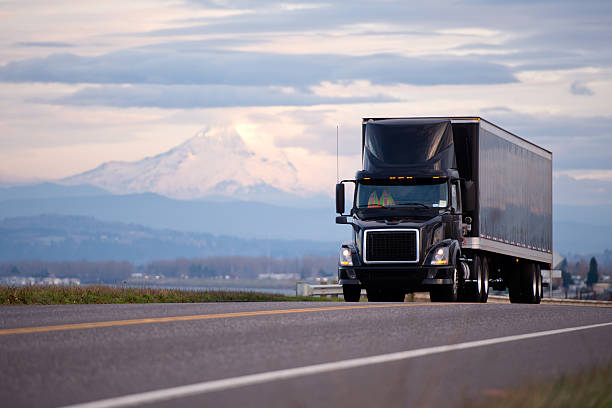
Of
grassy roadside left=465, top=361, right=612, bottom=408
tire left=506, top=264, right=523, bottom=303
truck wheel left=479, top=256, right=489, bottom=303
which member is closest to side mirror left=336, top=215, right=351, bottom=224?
truck wheel left=479, top=256, right=489, bottom=303

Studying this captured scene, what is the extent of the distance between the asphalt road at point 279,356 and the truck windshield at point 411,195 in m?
7.64

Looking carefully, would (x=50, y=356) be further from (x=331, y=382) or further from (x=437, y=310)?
(x=437, y=310)

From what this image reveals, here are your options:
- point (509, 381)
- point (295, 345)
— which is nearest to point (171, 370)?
point (295, 345)

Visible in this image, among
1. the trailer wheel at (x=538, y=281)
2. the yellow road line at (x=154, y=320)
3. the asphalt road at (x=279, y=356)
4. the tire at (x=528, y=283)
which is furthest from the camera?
the trailer wheel at (x=538, y=281)

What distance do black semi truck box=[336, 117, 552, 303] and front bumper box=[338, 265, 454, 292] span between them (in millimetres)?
22

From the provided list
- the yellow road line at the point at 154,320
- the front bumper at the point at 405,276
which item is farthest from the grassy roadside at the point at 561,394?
the front bumper at the point at 405,276

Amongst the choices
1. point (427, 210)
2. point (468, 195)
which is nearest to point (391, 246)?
point (427, 210)

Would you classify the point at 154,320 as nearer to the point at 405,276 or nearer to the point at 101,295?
the point at 405,276

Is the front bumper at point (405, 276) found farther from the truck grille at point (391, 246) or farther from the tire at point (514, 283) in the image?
the tire at point (514, 283)

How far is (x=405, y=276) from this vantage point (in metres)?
22.5

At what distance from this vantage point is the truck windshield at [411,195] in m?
22.9

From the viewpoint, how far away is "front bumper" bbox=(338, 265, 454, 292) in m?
22.4

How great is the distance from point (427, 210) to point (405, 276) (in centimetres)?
155

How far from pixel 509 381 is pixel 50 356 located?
422cm
